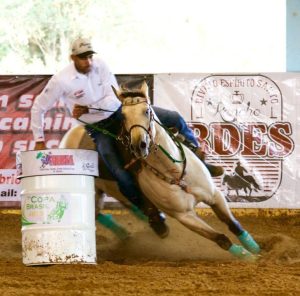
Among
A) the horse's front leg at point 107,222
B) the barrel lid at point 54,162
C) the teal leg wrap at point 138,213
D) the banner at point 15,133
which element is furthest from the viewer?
the banner at point 15,133

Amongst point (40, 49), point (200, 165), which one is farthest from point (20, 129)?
point (40, 49)

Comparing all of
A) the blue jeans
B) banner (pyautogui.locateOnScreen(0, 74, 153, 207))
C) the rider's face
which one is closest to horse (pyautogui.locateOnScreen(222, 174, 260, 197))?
banner (pyautogui.locateOnScreen(0, 74, 153, 207))

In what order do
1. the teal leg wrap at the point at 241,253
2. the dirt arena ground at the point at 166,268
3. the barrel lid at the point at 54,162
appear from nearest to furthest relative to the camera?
the dirt arena ground at the point at 166,268
the barrel lid at the point at 54,162
the teal leg wrap at the point at 241,253

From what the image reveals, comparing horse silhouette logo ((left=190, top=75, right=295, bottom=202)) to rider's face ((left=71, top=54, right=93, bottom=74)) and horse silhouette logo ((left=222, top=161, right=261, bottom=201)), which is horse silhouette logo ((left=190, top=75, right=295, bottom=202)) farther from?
rider's face ((left=71, top=54, right=93, bottom=74))

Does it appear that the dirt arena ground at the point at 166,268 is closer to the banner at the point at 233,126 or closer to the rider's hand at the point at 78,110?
the banner at the point at 233,126

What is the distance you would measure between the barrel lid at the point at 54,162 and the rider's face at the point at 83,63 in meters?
1.13

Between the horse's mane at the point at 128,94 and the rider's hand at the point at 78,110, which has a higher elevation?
the horse's mane at the point at 128,94

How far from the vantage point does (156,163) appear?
7.87 metres

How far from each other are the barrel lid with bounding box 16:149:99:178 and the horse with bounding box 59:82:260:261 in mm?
510

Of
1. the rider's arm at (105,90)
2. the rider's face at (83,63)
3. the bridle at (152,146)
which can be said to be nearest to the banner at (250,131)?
the rider's arm at (105,90)

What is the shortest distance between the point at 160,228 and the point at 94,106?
1414 millimetres

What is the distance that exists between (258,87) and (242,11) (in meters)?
7.94

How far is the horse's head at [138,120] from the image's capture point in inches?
286

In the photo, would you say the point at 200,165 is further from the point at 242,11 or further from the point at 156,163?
the point at 242,11
